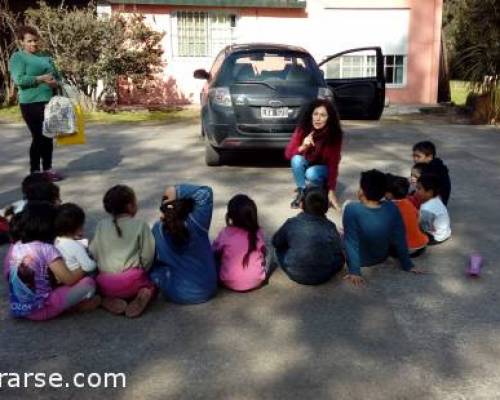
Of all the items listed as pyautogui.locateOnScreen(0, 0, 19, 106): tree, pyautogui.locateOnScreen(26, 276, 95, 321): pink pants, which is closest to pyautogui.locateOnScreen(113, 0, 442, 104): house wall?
pyautogui.locateOnScreen(0, 0, 19, 106): tree

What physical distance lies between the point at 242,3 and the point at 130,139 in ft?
21.6

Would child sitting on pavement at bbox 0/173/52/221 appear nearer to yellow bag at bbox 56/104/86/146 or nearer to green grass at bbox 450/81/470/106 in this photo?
yellow bag at bbox 56/104/86/146

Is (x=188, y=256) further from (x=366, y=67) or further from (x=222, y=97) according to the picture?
(x=366, y=67)

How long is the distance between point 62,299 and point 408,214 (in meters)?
2.85

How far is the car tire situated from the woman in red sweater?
7.60 ft

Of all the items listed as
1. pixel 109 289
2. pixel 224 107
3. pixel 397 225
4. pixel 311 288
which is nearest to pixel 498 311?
pixel 397 225

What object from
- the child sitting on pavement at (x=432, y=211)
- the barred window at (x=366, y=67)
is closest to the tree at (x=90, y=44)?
the barred window at (x=366, y=67)

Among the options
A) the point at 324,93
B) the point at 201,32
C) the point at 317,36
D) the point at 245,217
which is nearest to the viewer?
the point at 245,217

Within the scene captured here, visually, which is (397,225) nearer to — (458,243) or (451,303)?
(451,303)

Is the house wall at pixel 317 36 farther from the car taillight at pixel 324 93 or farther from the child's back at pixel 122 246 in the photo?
the child's back at pixel 122 246

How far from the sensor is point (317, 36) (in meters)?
17.4

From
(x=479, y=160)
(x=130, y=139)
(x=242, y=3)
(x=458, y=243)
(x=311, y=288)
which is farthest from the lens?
(x=242, y=3)

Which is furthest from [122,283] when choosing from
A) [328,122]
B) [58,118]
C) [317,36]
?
[317,36]

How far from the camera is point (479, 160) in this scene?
390 inches
